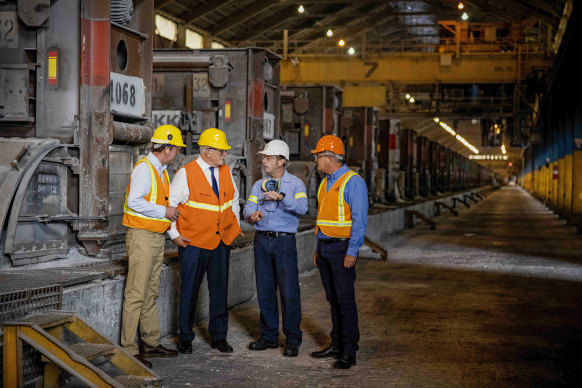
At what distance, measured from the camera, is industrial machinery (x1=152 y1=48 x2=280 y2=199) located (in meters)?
12.8

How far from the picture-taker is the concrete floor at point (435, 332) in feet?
19.0

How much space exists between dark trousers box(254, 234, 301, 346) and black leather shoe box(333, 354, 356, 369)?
1.71 ft

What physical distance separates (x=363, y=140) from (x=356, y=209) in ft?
Answer: 56.6

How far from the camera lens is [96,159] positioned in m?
7.23

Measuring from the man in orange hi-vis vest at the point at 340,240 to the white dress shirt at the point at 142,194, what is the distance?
4.73 feet

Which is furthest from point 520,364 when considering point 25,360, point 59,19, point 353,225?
point 59,19

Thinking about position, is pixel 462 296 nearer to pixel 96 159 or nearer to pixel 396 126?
pixel 96 159

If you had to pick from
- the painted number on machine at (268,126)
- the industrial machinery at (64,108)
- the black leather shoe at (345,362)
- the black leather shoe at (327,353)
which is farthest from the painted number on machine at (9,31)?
the painted number on machine at (268,126)

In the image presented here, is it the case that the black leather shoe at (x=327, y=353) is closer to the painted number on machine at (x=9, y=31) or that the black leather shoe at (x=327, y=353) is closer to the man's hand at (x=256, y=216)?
the man's hand at (x=256, y=216)

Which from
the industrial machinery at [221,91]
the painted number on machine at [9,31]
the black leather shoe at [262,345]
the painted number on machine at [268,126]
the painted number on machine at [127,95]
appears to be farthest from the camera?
the painted number on machine at [268,126]

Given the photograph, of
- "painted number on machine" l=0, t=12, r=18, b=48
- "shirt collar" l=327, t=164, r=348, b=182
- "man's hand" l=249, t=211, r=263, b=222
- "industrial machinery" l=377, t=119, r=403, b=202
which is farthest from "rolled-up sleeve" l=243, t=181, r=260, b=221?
"industrial machinery" l=377, t=119, r=403, b=202

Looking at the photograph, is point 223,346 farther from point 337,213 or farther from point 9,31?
point 9,31

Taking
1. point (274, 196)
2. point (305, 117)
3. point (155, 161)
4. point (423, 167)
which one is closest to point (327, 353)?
point (274, 196)

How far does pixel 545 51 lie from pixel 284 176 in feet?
90.4
